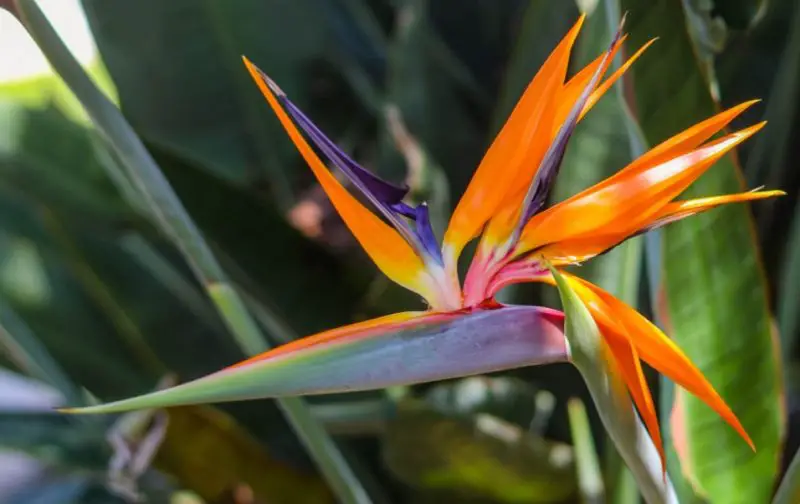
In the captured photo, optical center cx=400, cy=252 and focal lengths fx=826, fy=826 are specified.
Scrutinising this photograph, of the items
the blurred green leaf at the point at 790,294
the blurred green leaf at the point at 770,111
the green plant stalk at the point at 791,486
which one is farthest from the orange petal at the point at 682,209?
the blurred green leaf at the point at 770,111

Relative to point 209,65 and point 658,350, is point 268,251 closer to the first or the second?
point 209,65

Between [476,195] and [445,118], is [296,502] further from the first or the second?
[476,195]

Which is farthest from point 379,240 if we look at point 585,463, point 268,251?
point 268,251

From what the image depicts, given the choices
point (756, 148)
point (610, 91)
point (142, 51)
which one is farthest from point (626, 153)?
point (142, 51)

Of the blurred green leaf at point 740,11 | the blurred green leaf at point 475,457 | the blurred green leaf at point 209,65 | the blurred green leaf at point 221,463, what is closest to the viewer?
the blurred green leaf at point 740,11

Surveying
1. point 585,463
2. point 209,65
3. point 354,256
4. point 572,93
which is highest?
point 209,65

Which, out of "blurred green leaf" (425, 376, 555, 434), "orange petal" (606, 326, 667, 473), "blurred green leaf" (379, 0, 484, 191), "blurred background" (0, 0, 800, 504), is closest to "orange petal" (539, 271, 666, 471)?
"orange petal" (606, 326, 667, 473)

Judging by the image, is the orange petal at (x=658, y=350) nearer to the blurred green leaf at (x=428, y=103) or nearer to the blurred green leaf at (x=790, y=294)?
the blurred green leaf at (x=790, y=294)
